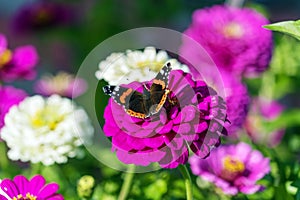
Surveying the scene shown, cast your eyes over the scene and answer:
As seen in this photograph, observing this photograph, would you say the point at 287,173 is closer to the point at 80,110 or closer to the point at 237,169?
the point at 237,169

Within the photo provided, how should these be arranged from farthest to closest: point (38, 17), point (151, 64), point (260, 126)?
1. point (38, 17)
2. point (260, 126)
3. point (151, 64)

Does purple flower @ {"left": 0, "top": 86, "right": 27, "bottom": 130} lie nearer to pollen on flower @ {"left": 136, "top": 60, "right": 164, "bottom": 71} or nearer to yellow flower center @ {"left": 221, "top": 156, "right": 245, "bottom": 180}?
pollen on flower @ {"left": 136, "top": 60, "right": 164, "bottom": 71}

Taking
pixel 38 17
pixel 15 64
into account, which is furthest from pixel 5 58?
pixel 38 17

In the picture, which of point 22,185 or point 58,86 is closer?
point 22,185

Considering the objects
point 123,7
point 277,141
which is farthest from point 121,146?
point 123,7

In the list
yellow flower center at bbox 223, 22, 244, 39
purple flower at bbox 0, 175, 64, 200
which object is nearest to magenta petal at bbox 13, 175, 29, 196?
purple flower at bbox 0, 175, 64, 200

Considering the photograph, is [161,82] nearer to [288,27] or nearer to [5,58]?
[288,27]

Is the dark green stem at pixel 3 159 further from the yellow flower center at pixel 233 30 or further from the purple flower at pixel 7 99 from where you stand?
the yellow flower center at pixel 233 30
